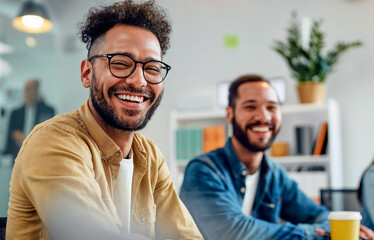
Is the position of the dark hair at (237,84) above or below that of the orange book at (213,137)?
above

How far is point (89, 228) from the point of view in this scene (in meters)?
0.60

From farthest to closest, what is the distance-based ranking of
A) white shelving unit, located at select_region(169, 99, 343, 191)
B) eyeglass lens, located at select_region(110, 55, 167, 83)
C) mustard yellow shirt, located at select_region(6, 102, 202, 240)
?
white shelving unit, located at select_region(169, 99, 343, 191) < eyeglass lens, located at select_region(110, 55, 167, 83) < mustard yellow shirt, located at select_region(6, 102, 202, 240)

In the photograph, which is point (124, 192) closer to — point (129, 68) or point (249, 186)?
point (129, 68)

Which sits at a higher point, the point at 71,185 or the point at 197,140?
the point at 71,185

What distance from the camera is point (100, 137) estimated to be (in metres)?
0.75

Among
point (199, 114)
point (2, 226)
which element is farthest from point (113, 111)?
point (199, 114)

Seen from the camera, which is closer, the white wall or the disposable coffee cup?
the disposable coffee cup

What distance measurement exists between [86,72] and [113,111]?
0.08 meters

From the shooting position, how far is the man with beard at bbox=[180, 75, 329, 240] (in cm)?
125

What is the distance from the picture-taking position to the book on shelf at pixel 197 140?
2.85 meters

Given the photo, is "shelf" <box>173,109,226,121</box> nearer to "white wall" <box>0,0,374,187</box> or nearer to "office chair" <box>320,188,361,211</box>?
"white wall" <box>0,0,374,187</box>

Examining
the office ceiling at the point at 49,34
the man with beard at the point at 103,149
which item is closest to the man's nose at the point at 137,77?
the man with beard at the point at 103,149

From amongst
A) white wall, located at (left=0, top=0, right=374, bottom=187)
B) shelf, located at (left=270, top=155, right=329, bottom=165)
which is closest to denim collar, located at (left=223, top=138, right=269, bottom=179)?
white wall, located at (left=0, top=0, right=374, bottom=187)

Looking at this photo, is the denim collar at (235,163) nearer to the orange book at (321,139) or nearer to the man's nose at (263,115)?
the man's nose at (263,115)
